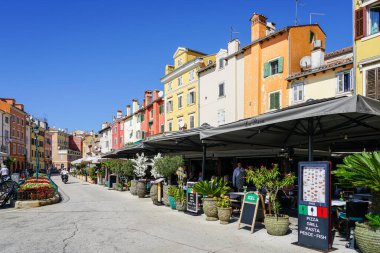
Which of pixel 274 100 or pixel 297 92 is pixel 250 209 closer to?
pixel 297 92

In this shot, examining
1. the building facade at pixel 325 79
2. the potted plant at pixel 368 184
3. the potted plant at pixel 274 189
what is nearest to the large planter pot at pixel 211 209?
the potted plant at pixel 274 189

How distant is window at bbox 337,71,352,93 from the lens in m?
20.2

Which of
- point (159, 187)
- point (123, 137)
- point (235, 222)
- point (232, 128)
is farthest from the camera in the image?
point (123, 137)

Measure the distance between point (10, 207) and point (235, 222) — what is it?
396 inches

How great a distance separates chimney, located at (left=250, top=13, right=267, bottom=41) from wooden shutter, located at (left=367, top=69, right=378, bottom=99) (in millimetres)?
13208

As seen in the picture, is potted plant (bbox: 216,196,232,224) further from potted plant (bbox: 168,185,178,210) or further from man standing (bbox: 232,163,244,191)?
man standing (bbox: 232,163,244,191)

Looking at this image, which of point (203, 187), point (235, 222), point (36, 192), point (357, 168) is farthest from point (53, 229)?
point (357, 168)

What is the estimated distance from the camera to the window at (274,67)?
991 inches

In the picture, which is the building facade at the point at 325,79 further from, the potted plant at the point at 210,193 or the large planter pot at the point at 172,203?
the potted plant at the point at 210,193

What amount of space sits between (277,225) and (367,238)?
2436 mm

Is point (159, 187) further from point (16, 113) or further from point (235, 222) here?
point (16, 113)

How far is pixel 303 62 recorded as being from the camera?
80.7 ft

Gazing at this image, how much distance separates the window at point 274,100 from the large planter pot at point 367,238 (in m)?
19.5

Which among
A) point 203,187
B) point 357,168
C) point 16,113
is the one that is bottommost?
point 203,187
